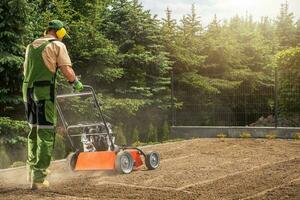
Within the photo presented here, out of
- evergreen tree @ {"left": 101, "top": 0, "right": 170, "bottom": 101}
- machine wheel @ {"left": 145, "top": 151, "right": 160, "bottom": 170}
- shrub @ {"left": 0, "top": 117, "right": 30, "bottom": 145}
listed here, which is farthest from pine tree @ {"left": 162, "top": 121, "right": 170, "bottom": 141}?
machine wheel @ {"left": 145, "top": 151, "right": 160, "bottom": 170}

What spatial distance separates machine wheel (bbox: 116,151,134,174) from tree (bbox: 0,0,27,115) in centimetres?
380

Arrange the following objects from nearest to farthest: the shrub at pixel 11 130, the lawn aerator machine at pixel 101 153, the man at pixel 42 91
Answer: the man at pixel 42 91
the lawn aerator machine at pixel 101 153
the shrub at pixel 11 130

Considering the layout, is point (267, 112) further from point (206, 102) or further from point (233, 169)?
point (233, 169)

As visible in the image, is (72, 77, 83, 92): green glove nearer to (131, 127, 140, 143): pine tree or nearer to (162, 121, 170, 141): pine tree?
(131, 127, 140, 143): pine tree

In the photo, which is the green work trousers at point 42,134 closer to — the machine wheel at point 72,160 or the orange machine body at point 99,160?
the orange machine body at point 99,160

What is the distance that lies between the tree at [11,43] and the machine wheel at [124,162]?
3.80 metres

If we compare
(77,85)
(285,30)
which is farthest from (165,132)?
Result: (285,30)

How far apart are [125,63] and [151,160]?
324 inches

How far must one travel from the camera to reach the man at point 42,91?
23.1ft

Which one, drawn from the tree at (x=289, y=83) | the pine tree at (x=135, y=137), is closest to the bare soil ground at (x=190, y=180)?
the pine tree at (x=135, y=137)

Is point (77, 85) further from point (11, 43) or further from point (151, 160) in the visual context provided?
point (11, 43)

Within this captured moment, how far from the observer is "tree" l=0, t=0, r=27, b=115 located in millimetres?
11180

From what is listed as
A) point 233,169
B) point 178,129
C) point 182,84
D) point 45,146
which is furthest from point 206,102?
point 45,146

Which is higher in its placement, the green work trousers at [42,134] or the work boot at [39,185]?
the green work trousers at [42,134]
